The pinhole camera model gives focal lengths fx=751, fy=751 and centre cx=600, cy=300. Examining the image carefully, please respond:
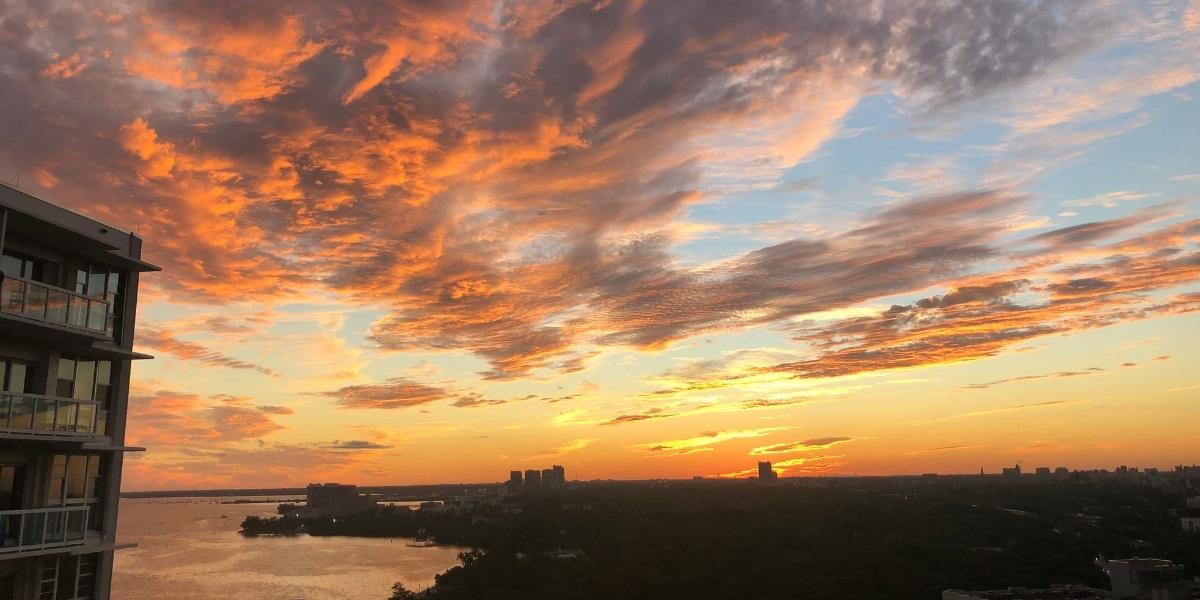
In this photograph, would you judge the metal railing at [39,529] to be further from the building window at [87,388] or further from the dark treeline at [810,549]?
the dark treeline at [810,549]

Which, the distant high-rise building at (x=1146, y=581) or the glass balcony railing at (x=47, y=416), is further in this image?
the distant high-rise building at (x=1146, y=581)

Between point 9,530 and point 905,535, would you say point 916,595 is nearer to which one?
point 905,535

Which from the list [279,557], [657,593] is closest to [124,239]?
[657,593]

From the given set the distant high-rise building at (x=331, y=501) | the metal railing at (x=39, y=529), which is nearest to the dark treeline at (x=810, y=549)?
the metal railing at (x=39, y=529)

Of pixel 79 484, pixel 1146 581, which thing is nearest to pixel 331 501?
pixel 1146 581

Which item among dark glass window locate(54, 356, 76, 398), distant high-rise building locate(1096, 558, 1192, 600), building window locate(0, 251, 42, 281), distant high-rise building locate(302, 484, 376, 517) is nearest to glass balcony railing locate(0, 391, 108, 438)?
dark glass window locate(54, 356, 76, 398)

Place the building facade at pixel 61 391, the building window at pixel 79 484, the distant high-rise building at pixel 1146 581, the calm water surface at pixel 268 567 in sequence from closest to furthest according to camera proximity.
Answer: the building facade at pixel 61 391, the building window at pixel 79 484, the distant high-rise building at pixel 1146 581, the calm water surface at pixel 268 567

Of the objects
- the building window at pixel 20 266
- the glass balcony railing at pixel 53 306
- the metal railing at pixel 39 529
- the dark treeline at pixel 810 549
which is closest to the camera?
the metal railing at pixel 39 529
